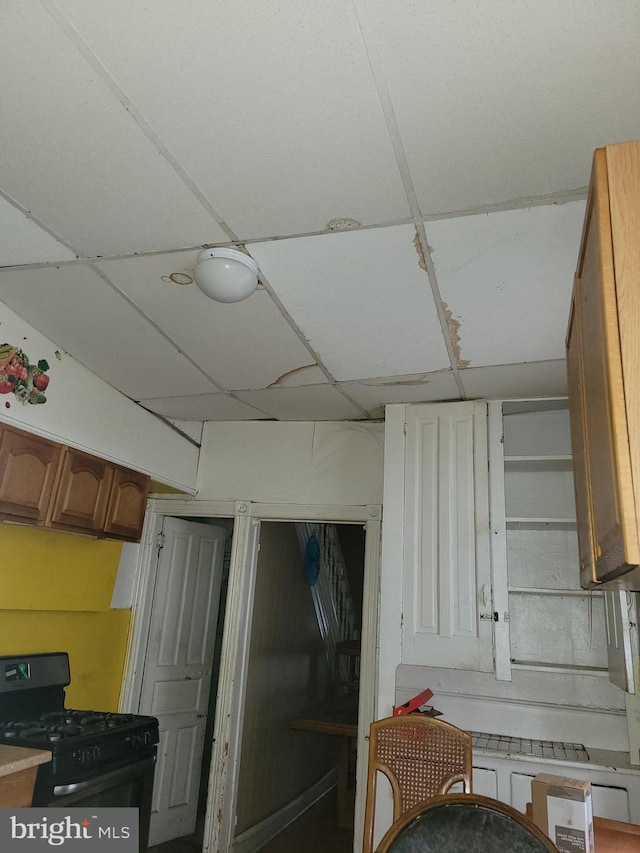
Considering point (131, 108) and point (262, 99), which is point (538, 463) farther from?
point (131, 108)

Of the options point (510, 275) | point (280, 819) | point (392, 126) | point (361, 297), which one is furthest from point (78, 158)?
point (280, 819)

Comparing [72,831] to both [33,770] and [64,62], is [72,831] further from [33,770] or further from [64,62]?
[64,62]

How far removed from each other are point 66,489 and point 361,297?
1.62 meters

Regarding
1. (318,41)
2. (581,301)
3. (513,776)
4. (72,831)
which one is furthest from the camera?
(513,776)

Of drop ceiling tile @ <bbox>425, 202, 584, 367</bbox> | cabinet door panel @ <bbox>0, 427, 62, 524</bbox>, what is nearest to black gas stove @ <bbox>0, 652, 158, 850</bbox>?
cabinet door panel @ <bbox>0, 427, 62, 524</bbox>

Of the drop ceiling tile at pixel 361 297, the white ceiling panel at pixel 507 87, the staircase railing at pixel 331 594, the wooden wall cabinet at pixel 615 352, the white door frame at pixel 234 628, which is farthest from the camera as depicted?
the staircase railing at pixel 331 594

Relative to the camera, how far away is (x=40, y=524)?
8.43 ft

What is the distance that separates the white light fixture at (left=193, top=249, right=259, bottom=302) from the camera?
189cm

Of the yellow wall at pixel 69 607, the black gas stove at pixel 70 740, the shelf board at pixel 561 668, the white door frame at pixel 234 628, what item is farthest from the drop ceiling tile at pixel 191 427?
the shelf board at pixel 561 668

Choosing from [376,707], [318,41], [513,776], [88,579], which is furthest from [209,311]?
[513,776]

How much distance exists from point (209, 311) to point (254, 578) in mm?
1970

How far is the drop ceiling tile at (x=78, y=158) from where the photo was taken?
1.28 metres

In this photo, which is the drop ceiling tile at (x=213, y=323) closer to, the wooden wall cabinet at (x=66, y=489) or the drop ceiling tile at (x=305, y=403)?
the drop ceiling tile at (x=305, y=403)

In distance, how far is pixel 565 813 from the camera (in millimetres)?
1278
